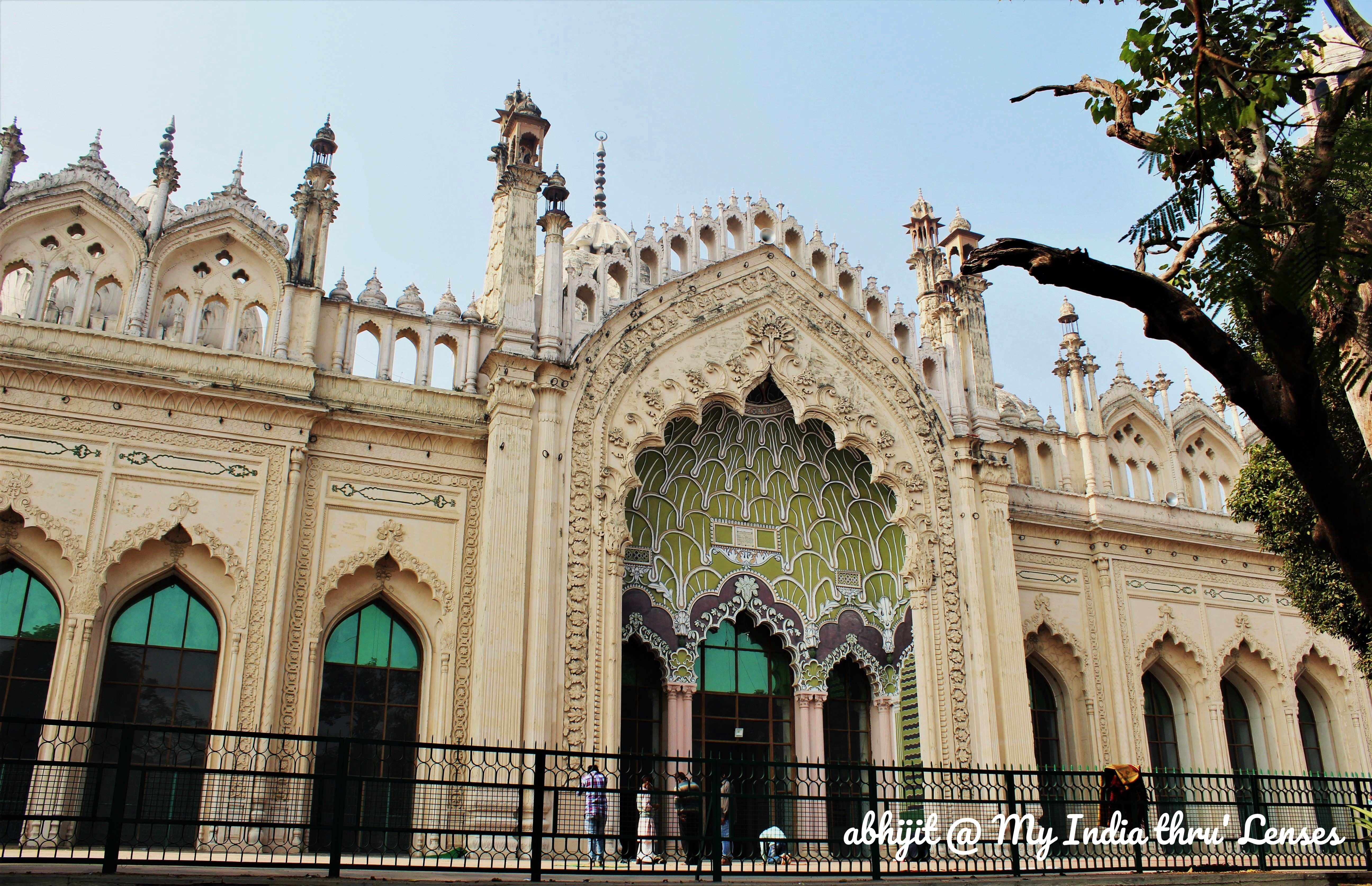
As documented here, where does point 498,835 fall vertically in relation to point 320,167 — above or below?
below

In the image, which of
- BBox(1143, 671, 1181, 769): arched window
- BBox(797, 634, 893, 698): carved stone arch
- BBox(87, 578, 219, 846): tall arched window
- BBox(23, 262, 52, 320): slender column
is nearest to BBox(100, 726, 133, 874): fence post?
BBox(87, 578, 219, 846): tall arched window

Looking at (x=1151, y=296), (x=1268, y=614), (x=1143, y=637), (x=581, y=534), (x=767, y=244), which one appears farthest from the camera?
(x=1268, y=614)

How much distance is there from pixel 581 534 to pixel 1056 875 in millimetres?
6642

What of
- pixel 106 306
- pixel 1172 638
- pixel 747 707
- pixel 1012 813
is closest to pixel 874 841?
pixel 1012 813

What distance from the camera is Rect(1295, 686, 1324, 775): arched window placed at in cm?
1969

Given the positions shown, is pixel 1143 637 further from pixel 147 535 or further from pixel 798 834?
pixel 147 535

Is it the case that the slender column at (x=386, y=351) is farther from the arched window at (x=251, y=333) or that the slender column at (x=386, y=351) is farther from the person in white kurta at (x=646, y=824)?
the person in white kurta at (x=646, y=824)

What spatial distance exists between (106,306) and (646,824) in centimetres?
1060

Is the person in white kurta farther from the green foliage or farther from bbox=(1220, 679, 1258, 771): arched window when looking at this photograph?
bbox=(1220, 679, 1258, 771): arched window

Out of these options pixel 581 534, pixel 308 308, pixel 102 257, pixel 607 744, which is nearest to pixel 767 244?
pixel 581 534

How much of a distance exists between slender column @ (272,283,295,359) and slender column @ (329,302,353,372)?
1.91 feet

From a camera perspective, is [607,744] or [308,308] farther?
[308,308]

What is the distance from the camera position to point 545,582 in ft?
43.5

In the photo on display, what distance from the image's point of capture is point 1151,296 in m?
5.38
